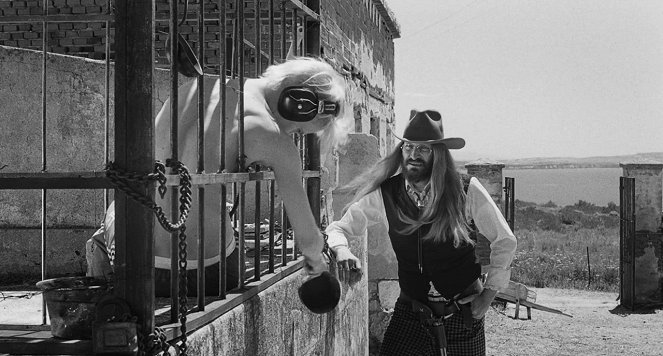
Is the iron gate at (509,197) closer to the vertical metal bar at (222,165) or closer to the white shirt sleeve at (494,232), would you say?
the white shirt sleeve at (494,232)

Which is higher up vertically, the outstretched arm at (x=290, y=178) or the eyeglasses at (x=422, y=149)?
the eyeglasses at (x=422, y=149)

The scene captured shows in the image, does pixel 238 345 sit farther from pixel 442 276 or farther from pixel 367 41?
pixel 367 41

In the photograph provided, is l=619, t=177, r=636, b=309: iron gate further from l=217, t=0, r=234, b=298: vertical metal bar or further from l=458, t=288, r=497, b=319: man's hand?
l=217, t=0, r=234, b=298: vertical metal bar

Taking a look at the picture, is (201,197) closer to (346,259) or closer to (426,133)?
(346,259)

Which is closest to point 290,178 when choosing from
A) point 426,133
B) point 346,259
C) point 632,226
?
point 346,259

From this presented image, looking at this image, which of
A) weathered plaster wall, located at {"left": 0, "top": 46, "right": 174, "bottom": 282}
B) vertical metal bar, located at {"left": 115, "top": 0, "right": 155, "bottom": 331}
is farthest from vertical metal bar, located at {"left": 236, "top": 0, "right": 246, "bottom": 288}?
weathered plaster wall, located at {"left": 0, "top": 46, "right": 174, "bottom": 282}

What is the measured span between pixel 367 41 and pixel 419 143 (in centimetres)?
741

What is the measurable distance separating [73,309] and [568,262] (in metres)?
20.0

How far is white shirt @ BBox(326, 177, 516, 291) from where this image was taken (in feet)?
13.7

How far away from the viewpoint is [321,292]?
3.51 m

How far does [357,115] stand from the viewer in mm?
10492

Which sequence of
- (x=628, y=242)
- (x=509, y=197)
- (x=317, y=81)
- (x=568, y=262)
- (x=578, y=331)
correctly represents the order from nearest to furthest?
(x=317, y=81) < (x=578, y=331) < (x=509, y=197) < (x=628, y=242) < (x=568, y=262)

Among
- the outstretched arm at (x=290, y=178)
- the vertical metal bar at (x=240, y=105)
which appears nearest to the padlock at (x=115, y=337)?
the outstretched arm at (x=290, y=178)

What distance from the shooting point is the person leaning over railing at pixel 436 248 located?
4137 mm
